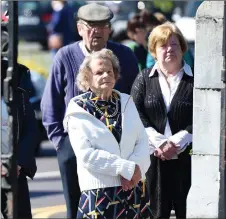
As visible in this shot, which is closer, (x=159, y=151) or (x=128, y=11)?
(x=159, y=151)

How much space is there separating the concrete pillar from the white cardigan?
613mm

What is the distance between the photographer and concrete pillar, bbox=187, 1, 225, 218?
291 inches

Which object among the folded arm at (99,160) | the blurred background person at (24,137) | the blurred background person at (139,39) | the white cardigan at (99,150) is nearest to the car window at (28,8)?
the blurred background person at (139,39)

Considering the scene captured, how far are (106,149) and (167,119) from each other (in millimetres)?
1131

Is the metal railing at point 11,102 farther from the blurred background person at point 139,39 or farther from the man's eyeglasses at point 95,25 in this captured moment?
the blurred background person at point 139,39

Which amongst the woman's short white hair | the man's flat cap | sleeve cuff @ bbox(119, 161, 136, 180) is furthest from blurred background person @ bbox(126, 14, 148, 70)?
sleeve cuff @ bbox(119, 161, 136, 180)

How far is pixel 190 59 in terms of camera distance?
33.8 feet

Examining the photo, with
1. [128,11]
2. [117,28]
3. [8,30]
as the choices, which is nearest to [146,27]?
[8,30]

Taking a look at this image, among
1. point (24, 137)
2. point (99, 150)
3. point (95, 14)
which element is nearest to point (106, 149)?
point (99, 150)

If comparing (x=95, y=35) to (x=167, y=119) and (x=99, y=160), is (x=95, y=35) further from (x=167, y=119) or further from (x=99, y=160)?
(x=99, y=160)

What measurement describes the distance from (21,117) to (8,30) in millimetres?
1288

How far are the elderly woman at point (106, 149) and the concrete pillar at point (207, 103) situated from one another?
560mm

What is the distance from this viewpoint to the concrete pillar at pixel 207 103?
7.40 meters

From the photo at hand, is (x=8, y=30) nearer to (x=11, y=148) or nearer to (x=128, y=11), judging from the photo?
(x=11, y=148)
